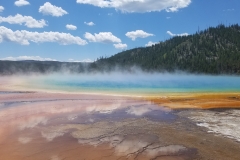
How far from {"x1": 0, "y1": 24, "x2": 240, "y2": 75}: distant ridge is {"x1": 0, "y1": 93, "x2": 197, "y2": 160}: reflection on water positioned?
273 ft

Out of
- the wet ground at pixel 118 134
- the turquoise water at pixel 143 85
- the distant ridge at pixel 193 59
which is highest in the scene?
the distant ridge at pixel 193 59

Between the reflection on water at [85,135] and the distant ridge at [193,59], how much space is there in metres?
83.1

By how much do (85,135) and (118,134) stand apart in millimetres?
1376

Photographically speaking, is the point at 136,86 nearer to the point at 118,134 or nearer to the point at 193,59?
the point at 118,134

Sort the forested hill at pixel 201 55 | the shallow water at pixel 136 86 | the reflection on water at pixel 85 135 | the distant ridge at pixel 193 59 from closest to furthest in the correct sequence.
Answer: the reflection on water at pixel 85 135, the shallow water at pixel 136 86, the forested hill at pixel 201 55, the distant ridge at pixel 193 59

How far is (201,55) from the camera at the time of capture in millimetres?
116500

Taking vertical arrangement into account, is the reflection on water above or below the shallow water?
below

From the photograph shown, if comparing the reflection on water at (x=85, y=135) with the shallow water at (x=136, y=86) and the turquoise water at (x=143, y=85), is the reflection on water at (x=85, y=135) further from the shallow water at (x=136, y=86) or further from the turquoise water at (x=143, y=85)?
the turquoise water at (x=143, y=85)

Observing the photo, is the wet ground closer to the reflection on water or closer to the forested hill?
the reflection on water

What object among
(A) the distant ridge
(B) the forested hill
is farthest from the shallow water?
(A) the distant ridge

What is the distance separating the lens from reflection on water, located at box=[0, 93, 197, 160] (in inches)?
306

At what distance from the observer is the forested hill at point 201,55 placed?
94256 mm

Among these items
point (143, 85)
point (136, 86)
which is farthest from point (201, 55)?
point (136, 86)

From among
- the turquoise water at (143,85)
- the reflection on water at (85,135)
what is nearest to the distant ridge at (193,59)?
the turquoise water at (143,85)
